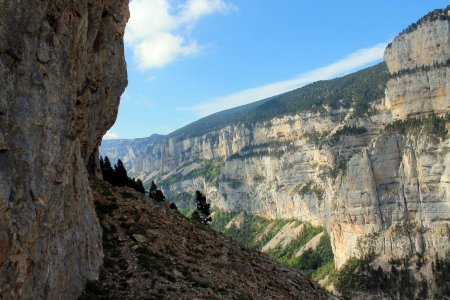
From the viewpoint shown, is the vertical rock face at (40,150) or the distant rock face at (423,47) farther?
the distant rock face at (423,47)

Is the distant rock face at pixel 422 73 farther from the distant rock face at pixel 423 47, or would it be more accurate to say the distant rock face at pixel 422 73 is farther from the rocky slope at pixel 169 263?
→ the rocky slope at pixel 169 263

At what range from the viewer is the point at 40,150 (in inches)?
543

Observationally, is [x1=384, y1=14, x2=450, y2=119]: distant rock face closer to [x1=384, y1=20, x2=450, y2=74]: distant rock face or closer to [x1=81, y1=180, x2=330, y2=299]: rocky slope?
[x1=384, y1=20, x2=450, y2=74]: distant rock face

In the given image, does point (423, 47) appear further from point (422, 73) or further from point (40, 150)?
point (40, 150)

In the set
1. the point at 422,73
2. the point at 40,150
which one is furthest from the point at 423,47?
the point at 40,150

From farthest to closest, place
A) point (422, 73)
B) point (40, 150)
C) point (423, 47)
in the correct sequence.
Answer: point (423, 47)
point (422, 73)
point (40, 150)

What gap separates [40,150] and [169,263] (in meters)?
12.0

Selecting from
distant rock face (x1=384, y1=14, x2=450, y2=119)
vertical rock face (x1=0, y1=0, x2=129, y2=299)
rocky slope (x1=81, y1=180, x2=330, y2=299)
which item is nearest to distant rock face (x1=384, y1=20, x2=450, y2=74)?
distant rock face (x1=384, y1=14, x2=450, y2=119)

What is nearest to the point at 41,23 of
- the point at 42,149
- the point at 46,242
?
the point at 42,149

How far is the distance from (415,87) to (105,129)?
17124 centimetres

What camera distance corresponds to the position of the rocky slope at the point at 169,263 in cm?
2059

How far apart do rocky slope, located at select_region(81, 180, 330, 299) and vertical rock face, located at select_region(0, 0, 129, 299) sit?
290cm

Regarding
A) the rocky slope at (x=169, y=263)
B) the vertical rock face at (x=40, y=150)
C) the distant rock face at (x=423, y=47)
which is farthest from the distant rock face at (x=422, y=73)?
the vertical rock face at (x=40, y=150)

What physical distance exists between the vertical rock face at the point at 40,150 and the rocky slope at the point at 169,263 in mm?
2902
